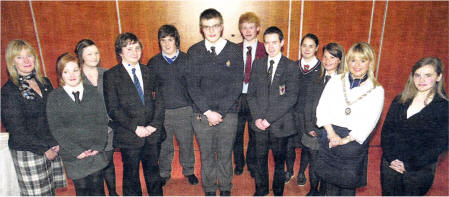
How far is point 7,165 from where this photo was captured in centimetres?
228

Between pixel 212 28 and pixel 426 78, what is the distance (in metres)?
1.57

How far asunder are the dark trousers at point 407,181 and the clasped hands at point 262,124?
35.6 inches

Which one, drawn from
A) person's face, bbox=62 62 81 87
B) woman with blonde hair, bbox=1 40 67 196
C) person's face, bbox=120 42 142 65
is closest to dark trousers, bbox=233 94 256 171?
person's face, bbox=120 42 142 65

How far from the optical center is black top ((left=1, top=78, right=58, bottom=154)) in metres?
1.90

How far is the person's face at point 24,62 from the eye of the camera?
6.46 feet

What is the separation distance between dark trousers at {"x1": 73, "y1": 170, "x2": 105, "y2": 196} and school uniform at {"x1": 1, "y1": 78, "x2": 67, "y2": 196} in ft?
1.18

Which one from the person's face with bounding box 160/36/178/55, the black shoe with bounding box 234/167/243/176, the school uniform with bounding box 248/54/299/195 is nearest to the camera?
the school uniform with bounding box 248/54/299/195

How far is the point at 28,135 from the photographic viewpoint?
1970mm

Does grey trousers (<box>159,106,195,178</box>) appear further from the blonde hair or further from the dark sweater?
the blonde hair

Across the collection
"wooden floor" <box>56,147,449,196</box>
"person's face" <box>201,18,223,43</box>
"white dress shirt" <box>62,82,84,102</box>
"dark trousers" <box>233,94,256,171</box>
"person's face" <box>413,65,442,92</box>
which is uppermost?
"person's face" <box>201,18,223,43</box>

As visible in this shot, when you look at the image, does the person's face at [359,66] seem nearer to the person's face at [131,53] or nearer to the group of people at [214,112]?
the group of people at [214,112]

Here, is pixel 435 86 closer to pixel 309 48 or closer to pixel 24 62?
pixel 309 48

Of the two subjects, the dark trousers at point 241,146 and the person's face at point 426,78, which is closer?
the person's face at point 426,78

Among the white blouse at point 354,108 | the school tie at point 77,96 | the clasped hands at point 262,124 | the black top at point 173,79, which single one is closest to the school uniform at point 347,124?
the white blouse at point 354,108
